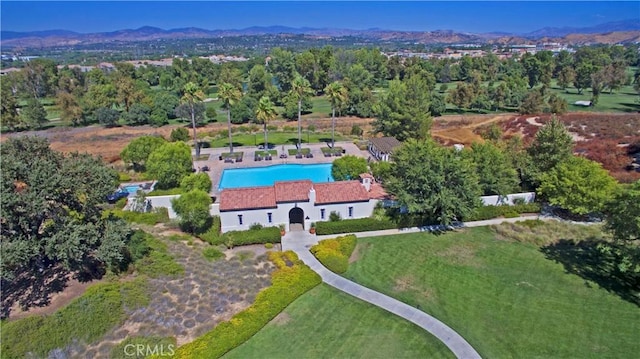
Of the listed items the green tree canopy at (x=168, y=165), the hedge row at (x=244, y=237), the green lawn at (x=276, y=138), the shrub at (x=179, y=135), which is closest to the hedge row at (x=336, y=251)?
the hedge row at (x=244, y=237)

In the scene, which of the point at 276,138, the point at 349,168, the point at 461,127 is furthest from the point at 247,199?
the point at 461,127

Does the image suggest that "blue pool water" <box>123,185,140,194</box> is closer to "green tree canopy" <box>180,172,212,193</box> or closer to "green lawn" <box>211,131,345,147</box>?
"green tree canopy" <box>180,172,212,193</box>

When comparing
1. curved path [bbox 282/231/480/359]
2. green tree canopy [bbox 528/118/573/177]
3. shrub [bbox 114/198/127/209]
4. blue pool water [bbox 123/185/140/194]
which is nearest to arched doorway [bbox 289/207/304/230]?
curved path [bbox 282/231/480/359]

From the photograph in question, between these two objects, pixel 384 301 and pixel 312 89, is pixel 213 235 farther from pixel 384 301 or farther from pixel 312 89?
pixel 312 89

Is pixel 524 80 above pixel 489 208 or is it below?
above

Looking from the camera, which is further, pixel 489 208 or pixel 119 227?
pixel 489 208

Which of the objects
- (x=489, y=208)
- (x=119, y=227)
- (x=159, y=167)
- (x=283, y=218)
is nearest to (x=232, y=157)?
(x=159, y=167)

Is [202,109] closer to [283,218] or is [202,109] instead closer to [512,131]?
[283,218]
